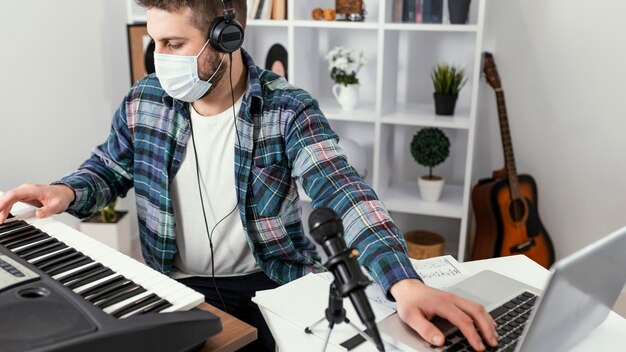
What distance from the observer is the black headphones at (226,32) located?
135 centimetres

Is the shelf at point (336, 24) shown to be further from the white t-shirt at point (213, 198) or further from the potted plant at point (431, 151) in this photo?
the white t-shirt at point (213, 198)

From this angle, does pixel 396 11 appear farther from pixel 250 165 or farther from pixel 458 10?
pixel 250 165

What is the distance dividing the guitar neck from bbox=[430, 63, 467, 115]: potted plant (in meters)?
0.17

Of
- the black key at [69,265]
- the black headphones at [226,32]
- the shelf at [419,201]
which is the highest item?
the black headphones at [226,32]

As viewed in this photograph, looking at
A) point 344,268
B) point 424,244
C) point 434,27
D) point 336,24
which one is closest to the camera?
point 344,268

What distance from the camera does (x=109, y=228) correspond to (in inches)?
102

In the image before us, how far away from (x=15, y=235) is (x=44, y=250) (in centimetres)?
11

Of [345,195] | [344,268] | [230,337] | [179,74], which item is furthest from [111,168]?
[344,268]

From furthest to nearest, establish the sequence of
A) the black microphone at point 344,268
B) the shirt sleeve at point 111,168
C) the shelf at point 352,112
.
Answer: the shelf at point 352,112 < the shirt sleeve at point 111,168 < the black microphone at point 344,268

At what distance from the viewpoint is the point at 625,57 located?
8.07 feet

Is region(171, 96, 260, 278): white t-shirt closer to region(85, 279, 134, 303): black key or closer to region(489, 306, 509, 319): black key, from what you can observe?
region(85, 279, 134, 303): black key

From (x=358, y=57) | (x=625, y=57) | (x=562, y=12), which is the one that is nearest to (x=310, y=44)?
(x=358, y=57)

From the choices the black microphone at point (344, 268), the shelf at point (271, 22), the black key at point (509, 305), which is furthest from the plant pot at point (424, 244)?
the black microphone at point (344, 268)

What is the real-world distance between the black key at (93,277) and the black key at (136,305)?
10cm
